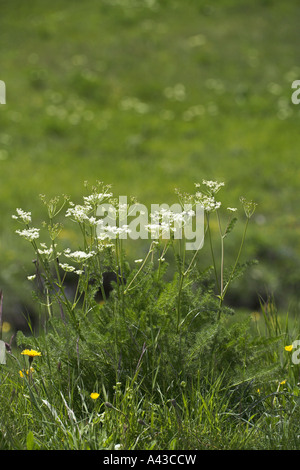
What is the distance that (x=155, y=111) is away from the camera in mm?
9703

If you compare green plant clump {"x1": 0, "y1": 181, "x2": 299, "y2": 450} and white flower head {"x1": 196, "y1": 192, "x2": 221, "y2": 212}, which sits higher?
white flower head {"x1": 196, "y1": 192, "x2": 221, "y2": 212}

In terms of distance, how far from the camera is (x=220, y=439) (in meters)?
2.12

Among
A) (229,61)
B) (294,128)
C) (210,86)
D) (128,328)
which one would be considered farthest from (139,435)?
(229,61)

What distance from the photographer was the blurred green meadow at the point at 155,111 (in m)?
6.58

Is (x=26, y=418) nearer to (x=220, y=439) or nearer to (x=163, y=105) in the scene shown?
(x=220, y=439)

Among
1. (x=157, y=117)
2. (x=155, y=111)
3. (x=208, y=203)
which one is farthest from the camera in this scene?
(x=155, y=111)

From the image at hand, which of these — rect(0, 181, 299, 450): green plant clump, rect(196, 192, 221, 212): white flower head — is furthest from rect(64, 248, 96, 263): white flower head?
rect(196, 192, 221, 212): white flower head

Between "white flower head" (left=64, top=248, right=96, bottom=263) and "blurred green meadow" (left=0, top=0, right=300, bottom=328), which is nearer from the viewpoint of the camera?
"white flower head" (left=64, top=248, right=96, bottom=263)

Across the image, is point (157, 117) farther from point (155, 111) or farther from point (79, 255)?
point (79, 255)

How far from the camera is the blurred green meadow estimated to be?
6.58 metres

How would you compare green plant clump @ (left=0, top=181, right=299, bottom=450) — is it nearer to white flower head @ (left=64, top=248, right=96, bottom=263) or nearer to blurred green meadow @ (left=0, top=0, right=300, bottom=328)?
white flower head @ (left=64, top=248, right=96, bottom=263)

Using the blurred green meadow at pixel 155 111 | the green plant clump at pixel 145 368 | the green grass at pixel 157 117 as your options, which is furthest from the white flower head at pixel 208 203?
the blurred green meadow at pixel 155 111

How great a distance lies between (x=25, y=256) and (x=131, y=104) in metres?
4.89

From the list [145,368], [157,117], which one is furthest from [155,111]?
[145,368]
